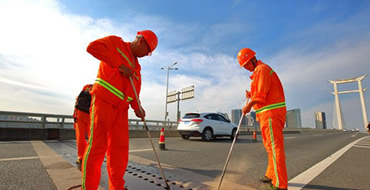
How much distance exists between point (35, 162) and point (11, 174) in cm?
89

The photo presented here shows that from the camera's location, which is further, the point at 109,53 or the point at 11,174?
the point at 11,174

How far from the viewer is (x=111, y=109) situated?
6.55 ft

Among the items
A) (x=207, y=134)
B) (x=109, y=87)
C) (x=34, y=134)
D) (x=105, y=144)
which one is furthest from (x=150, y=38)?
(x=34, y=134)

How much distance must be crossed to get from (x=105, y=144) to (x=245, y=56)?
94.8 inches

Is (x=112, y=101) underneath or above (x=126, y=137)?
above

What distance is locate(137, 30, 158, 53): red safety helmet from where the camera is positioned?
2.27 m

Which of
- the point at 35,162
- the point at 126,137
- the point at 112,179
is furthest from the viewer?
the point at 35,162

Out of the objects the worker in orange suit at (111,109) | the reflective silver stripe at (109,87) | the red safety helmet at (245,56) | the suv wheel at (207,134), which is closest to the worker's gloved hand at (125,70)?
the worker in orange suit at (111,109)

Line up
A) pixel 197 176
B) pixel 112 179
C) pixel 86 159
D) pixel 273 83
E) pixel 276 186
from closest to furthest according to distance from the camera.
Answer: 1. pixel 86 159
2. pixel 112 179
3. pixel 276 186
4. pixel 273 83
5. pixel 197 176

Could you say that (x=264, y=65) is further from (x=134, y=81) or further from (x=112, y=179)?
(x=112, y=179)

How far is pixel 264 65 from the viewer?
2.90 metres

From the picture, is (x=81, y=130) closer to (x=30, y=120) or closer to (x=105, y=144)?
(x=105, y=144)

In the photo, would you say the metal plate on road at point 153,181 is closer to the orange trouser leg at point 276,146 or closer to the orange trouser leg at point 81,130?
the orange trouser leg at point 276,146

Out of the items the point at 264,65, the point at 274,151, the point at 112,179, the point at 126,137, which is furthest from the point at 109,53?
the point at 274,151
